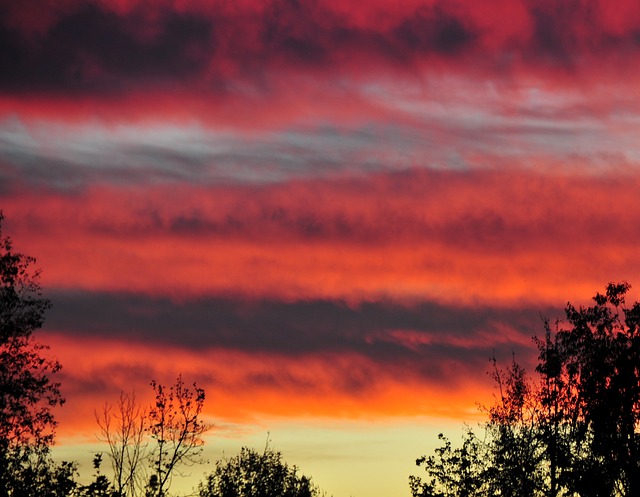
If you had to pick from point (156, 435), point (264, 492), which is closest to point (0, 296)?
point (156, 435)

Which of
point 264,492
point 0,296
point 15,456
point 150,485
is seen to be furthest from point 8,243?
point 264,492

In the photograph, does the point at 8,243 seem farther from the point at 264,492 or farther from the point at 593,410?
the point at 264,492

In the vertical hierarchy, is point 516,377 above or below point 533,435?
above

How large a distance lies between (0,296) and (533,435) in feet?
142

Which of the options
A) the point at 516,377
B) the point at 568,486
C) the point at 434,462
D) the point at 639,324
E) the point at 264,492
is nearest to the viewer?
the point at 639,324

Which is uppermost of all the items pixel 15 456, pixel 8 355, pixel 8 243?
pixel 8 243

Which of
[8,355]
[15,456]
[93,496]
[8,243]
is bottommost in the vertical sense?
[93,496]

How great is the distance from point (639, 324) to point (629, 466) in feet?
33.7

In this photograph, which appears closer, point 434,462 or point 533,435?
point 533,435

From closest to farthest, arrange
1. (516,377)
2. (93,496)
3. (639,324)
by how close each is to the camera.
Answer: (93,496) < (639,324) < (516,377)

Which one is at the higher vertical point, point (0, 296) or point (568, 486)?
point (0, 296)

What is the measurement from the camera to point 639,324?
7100 cm

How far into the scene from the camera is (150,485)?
222 feet

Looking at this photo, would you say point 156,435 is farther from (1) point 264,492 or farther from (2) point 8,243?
(1) point 264,492
